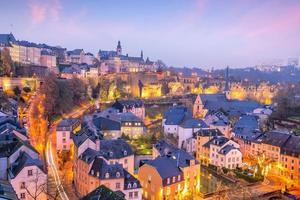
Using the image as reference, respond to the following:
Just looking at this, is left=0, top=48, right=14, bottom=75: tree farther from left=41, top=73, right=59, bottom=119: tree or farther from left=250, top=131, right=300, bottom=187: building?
left=250, top=131, right=300, bottom=187: building

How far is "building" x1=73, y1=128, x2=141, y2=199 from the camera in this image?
919 inches

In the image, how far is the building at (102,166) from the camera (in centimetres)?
2334

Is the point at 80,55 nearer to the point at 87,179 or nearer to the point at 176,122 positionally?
the point at 176,122

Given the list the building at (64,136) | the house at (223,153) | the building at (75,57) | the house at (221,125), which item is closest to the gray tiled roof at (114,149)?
the building at (64,136)

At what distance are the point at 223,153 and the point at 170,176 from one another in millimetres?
9291

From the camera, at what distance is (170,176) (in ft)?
84.7

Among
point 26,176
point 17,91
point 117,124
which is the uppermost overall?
point 17,91

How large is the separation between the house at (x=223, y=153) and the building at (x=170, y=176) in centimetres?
513

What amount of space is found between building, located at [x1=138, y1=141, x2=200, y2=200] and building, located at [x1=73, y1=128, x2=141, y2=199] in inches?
81.9

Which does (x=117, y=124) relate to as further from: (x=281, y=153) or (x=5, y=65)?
(x=5, y=65)

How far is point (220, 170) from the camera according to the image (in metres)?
32.8

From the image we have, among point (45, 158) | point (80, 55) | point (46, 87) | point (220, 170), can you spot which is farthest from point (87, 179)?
point (80, 55)

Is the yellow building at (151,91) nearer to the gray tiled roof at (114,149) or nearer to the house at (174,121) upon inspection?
the house at (174,121)

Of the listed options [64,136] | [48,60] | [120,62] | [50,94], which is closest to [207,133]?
[64,136]
